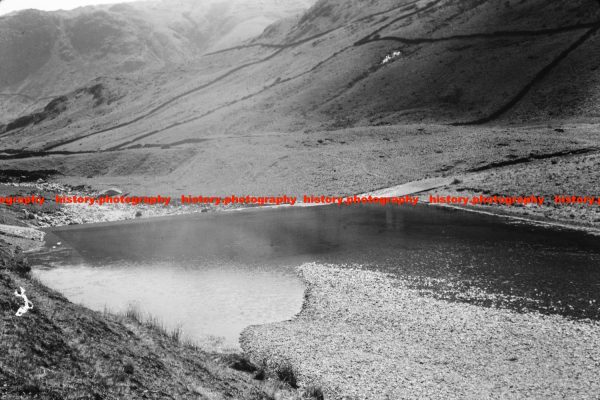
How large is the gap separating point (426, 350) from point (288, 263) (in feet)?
43.2

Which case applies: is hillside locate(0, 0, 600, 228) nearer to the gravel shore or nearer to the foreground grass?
the gravel shore

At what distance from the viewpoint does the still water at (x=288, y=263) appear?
21094 millimetres

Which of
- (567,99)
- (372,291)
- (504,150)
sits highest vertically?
(567,99)

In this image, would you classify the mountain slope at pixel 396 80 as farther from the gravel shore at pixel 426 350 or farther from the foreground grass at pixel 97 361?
the foreground grass at pixel 97 361

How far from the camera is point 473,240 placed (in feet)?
105

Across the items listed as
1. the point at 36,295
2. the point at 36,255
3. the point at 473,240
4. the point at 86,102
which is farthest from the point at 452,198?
the point at 86,102

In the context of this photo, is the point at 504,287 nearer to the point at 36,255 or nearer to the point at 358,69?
the point at 36,255

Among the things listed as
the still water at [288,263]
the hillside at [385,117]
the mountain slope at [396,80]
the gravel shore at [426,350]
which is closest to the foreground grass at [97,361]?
Result: the gravel shore at [426,350]

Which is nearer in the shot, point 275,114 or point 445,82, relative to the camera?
point 445,82

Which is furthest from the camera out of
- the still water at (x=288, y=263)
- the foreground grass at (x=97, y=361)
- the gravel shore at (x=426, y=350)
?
the still water at (x=288, y=263)

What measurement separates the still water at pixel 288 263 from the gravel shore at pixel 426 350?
136cm

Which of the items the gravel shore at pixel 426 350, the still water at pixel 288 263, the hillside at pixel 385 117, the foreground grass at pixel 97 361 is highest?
the hillside at pixel 385 117

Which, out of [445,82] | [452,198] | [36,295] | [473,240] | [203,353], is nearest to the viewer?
[36,295]

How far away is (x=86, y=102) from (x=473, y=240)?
136m
